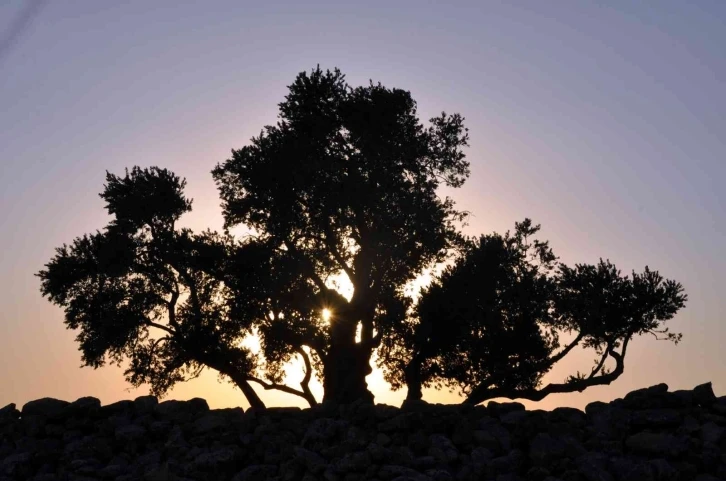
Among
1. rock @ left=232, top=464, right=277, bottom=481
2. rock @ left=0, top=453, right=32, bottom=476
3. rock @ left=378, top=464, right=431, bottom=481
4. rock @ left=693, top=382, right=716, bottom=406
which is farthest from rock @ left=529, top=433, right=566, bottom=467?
rock @ left=0, top=453, right=32, bottom=476

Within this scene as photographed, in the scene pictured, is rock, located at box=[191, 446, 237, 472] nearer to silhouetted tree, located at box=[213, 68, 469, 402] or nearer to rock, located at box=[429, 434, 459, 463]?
rock, located at box=[429, 434, 459, 463]

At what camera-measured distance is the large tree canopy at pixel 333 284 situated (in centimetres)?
3144

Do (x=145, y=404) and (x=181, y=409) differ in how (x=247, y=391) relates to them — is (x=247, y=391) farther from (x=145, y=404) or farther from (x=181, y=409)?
(x=181, y=409)

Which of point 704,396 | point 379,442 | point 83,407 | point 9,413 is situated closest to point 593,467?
point 704,396

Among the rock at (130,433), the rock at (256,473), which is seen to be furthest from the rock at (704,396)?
the rock at (130,433)

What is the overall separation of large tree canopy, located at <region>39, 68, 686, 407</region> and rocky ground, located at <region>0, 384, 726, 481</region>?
10822 millimetres

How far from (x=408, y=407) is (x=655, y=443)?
5606mm

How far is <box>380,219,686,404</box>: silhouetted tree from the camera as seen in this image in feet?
101

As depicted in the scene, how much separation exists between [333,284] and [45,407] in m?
13.7

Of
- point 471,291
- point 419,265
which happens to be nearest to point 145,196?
point 419,265

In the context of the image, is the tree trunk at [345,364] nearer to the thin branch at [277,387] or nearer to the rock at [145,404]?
the thin branch at [277,387]

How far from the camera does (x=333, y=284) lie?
108 ft

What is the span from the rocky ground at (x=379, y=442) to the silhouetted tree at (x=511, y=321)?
11523mm

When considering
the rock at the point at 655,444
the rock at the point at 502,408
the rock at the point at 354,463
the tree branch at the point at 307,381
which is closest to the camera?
the rock at the point at 655,444
